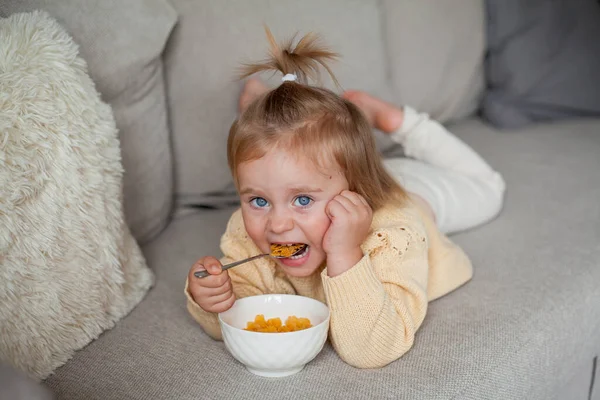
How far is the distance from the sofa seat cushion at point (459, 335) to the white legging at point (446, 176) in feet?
0.15

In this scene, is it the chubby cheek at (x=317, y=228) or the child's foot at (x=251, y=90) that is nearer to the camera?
the chubby cheek at (x=317, y=228)

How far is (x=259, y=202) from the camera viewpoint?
1.08 meters

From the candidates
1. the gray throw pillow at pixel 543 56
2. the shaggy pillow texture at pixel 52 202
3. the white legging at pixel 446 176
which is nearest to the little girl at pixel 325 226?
the shaggy pillow texture at pixel 52 202

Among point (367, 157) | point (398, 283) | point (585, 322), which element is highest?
point (367, 157)

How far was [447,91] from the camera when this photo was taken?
79.4 inches

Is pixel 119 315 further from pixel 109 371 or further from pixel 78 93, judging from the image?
pixel 78 93

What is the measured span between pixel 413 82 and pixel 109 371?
3.87 ft

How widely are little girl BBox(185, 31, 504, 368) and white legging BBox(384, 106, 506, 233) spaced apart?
287mm

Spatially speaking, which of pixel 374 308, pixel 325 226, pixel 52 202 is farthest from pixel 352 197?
pixel 52 202

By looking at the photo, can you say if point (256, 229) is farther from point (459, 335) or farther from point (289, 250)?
point (459, 335)

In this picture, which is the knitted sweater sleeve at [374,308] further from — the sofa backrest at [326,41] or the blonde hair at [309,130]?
the sofa backrest at [326,41]

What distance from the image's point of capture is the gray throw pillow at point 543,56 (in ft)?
6.53

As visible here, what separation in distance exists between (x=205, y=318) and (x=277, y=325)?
0.44 feet

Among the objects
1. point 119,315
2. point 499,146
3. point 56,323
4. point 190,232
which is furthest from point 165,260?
point 499,146
